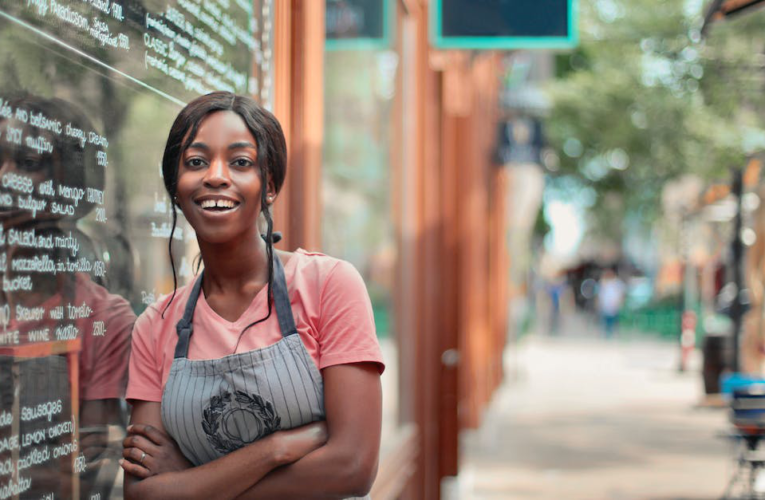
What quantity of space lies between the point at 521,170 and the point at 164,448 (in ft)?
64.0

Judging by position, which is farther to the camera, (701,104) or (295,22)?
(701,104)

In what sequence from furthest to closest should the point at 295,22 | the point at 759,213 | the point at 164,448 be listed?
1. the point at 759,213
2. the point at 295,22
3. the point at 164,448

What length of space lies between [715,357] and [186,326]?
12.4 m

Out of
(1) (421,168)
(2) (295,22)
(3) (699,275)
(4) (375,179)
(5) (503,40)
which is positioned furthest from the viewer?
(3) (699,275)

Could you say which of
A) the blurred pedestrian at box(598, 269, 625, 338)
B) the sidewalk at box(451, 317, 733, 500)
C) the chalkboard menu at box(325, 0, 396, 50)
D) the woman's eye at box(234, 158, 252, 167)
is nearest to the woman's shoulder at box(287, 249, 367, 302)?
the woman's eye at box(234, 158, 252, 167)

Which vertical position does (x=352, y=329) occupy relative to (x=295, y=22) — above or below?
below

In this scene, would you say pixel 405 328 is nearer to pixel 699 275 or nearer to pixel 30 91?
pixel 30 91

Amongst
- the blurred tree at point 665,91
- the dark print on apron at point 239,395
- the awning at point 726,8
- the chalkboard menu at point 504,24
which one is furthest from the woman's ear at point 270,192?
the blurred tree at point 665,91

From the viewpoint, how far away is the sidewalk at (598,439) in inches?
351

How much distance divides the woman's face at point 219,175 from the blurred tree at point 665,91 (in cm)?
1259

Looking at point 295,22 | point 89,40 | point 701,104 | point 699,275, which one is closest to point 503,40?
point 295,22

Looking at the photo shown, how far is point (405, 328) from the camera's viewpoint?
6.73 m

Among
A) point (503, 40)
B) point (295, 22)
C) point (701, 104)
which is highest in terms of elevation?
point (701, 104)

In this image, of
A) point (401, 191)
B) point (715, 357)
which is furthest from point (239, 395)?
point (715, 357)
